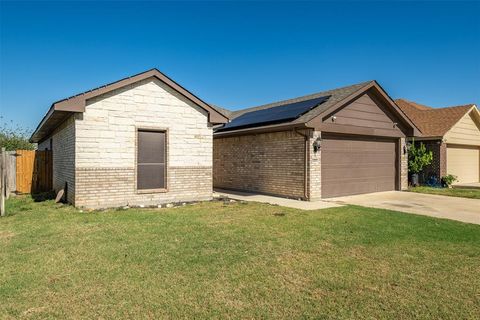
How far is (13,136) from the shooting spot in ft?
103

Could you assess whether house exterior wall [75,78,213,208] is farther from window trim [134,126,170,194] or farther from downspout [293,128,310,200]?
downspout [293,128,310,200]

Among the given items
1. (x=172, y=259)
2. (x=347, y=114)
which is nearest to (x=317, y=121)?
(x=347, y=114)

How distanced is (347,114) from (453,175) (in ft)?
35.9

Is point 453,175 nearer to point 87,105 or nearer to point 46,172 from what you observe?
point 87,105

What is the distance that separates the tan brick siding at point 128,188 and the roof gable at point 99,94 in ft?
6.15

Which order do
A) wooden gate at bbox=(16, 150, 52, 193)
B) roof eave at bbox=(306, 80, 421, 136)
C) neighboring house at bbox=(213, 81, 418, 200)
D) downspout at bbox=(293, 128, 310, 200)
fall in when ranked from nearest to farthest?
roof eave at bbox=(306, 80, 421, 136)
downspout at bbox=(293, 128, 310, 200)
neighboring house at bbox=(213, 81, 418, 200)
wooden gate at bbox=(16, 150, 52, 193)

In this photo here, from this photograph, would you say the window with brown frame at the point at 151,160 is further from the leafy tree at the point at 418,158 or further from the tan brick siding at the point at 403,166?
the leafy tree at the point at 418,158

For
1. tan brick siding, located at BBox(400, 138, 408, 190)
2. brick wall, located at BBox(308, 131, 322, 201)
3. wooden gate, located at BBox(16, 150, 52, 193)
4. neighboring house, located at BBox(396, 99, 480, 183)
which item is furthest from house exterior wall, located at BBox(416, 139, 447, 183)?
wooden gate, located at BBox(16, 150, 52, 193)

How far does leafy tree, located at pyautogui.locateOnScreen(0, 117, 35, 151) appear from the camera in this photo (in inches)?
1177

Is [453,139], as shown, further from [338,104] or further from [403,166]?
[338,104]

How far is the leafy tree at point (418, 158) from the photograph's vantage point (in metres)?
17.5

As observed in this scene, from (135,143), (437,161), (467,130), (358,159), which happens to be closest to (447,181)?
(437,161)

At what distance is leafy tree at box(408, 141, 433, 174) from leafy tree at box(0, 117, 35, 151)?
33.8 m

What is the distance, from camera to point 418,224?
7.45m
